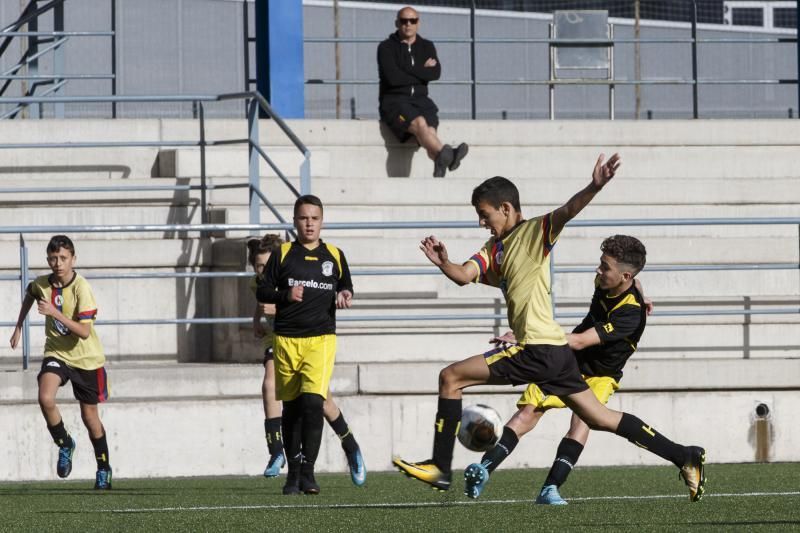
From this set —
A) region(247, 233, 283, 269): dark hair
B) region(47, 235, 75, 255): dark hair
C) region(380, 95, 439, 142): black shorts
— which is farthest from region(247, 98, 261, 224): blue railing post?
region(47, 235, 75, 255): dark hair

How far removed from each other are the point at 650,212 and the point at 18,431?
638 cm

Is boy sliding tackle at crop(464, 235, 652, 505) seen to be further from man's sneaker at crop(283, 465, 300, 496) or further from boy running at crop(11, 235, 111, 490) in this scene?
boy running at crop(11, 235, 111, 490)

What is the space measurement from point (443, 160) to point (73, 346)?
5414 millimetres

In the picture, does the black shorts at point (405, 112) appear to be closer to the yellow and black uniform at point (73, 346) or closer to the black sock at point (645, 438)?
the yellow and black uniform at point (73, 346)

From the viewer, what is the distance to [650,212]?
15438mm

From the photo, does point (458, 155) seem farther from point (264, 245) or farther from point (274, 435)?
point (274, 435)

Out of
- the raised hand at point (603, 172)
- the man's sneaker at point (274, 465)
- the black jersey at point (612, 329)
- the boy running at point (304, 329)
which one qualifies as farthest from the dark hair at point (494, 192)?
the man's sneaker at point (274, 465)

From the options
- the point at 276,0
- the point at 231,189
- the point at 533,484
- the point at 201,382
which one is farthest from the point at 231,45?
the point at 533,484

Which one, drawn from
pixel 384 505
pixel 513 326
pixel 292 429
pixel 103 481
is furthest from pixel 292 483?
pixel 513 326

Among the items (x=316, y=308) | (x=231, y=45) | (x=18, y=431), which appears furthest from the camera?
(x=231, y=45)

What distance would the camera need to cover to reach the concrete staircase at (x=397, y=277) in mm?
12391

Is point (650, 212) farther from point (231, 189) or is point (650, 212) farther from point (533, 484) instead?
point (533, 484)

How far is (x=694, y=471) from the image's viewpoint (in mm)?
8297

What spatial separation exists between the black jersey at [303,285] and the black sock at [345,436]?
2.20 feet
